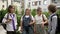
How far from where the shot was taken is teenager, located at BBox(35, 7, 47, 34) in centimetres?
511

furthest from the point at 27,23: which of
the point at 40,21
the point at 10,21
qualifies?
the point at 10,21

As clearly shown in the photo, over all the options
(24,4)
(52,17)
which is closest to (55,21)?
(52,17)

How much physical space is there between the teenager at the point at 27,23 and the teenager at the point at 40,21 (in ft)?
0.41

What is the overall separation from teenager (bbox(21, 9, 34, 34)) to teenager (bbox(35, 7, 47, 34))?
0.12 metres

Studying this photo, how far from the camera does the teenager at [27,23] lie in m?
5.12

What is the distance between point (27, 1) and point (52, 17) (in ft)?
56.7

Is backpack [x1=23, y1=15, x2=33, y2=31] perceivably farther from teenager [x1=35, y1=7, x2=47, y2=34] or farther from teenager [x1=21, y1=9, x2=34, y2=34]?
teenager [x1=35, y1=7, x2=47, y2=34]

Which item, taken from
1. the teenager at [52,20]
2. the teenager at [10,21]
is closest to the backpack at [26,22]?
the teenager at [10,21]

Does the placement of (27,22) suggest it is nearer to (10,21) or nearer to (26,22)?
(26,22)

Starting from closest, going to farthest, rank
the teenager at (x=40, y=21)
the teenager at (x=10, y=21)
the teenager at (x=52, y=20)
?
the teenager at (x=52, y=20) < the teenager at (x=10, y=21) < the teenager at (x=40, y=21)

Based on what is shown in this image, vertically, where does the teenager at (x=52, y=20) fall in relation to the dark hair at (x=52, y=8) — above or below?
below

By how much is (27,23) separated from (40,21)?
12.2 inches

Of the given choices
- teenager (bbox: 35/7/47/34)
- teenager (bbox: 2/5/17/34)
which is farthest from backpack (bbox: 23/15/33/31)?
teenager (bbox: 2/5/17/34)

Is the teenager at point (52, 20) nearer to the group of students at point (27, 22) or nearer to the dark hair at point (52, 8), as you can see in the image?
the dark hair at point (52, 8)
